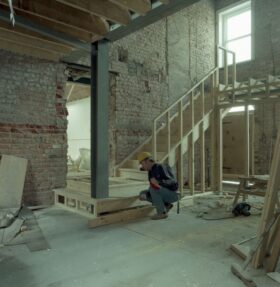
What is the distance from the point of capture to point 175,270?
8.89ft

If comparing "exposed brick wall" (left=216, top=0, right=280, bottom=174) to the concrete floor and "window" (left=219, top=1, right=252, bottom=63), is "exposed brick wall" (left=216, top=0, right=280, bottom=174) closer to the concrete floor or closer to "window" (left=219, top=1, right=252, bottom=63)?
"window" (left=219, top=1, right=252, bottom=63)

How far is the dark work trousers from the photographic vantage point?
4.57 meters

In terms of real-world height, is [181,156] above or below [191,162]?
above

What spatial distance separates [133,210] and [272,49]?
20.4 ft

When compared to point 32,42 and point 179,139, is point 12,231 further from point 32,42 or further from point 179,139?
point 179,139

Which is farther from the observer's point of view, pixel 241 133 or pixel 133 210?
pixel 241 133

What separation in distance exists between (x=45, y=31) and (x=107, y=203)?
256 cm

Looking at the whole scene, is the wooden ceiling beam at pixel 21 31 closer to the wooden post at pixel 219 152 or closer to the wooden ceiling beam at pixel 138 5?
the wooden ceiling beam at pixel 138 5

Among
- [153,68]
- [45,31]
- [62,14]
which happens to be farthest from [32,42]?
[153,68]

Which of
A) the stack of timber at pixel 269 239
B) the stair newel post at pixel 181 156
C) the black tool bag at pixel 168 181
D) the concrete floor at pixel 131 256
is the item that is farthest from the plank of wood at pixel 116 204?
the stack of timber at pixel 269 239

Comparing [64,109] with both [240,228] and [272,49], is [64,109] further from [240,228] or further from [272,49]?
[272,49]

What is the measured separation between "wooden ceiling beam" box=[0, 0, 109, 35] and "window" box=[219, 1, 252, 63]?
5950 millimetres

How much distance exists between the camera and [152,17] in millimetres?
3754

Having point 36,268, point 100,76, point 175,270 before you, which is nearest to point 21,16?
point 100,76
